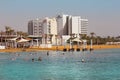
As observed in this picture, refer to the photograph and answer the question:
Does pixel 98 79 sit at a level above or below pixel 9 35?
below

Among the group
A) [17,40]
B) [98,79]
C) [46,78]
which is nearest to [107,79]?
[98,79]

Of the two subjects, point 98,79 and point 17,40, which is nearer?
point 98,79

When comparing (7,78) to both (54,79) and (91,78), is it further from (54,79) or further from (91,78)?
(91,78)

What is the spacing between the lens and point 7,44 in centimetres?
18750

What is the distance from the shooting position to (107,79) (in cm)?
4756

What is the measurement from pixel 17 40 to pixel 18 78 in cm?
12588

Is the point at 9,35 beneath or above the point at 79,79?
above

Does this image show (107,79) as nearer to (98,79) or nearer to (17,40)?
(98,79)

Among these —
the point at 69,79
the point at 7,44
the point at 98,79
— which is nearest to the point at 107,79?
the point at 98,79

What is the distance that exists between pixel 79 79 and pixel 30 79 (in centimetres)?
672

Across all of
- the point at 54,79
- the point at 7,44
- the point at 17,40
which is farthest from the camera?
the point at 7,44

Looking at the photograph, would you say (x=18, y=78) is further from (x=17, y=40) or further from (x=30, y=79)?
(x=17, y=40)

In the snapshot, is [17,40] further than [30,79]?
Yes

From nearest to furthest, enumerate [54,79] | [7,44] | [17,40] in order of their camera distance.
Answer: [54,79] < [17,40] < [7,44]
